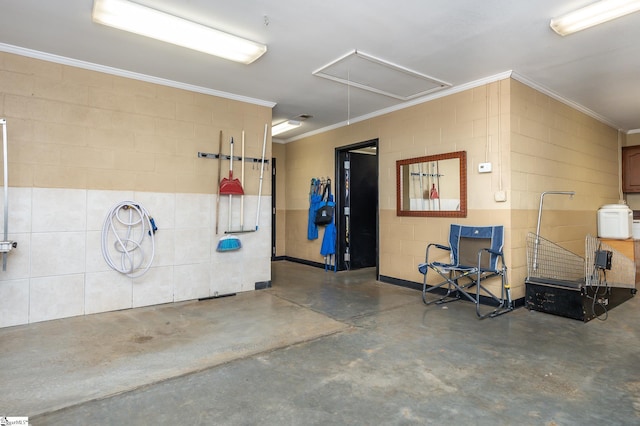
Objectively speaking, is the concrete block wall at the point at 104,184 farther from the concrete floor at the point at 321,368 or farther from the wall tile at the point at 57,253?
the concrete floor at the point at 321,368

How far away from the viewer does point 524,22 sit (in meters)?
2.96

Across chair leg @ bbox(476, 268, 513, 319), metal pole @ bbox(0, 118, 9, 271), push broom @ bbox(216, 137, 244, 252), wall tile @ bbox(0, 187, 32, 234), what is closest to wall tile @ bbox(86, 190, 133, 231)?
wall tile @ bbox(0, 187, 32, 234)

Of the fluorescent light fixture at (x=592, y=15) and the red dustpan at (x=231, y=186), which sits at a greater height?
the fluorescent light fixture at (x=592, y=15)

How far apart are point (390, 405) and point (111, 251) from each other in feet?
10.9

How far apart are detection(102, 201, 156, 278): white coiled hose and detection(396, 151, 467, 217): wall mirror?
336 cm

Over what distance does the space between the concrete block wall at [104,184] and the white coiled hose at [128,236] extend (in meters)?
0.08

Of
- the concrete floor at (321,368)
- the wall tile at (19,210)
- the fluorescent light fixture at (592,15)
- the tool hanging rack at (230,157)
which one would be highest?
the fluorescent light fixture at (592,15)

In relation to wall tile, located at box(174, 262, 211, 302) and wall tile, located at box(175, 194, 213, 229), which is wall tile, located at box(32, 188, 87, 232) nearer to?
wall tile, located at box(175, 194, 213, 229)

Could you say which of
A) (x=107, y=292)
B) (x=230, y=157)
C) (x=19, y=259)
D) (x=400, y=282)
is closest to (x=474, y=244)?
(x=400, y=282)

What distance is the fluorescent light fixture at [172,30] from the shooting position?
270cm

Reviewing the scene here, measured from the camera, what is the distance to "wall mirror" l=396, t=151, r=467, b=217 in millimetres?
4547

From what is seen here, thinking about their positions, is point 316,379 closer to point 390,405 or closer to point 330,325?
point 390,405

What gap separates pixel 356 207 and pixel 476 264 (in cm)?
288

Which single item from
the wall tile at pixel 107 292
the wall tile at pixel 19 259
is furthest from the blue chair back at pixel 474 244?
the wall tile at pixel 19 259
